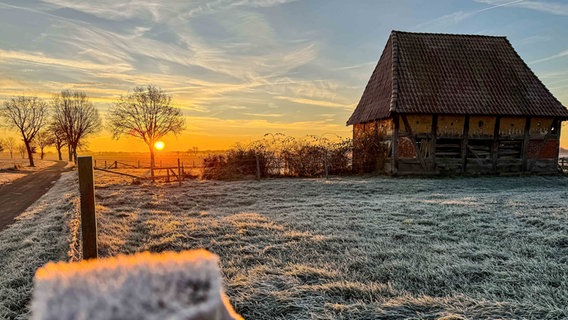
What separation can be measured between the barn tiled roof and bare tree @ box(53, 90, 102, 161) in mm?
37053

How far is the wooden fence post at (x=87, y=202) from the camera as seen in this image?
9.56ft

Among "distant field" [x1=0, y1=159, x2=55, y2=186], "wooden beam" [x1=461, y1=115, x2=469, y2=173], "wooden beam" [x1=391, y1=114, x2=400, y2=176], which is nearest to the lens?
"wooden beam" [x1=391, y1=114, x2=400, y2=176]

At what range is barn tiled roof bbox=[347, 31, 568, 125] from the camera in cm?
1780

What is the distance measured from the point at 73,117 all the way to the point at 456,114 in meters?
43.9

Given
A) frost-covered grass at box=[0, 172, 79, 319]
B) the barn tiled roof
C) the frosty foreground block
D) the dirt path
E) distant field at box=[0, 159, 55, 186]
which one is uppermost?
the barn tiled roof

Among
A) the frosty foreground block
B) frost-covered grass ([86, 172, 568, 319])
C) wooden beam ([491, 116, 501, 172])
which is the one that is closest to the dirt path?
frost-covered grass ([86, 172, 568, 319])

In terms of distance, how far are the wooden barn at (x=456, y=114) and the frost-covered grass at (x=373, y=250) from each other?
7711 millimetres

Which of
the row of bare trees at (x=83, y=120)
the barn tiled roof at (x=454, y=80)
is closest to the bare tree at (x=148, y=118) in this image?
the row of bare trees at (x=83, y=120)

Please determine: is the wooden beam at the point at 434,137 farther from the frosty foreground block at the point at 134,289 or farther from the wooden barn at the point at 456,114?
the frosty foreground block at the point at 134,289

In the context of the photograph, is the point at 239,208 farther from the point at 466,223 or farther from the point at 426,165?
the point at 426,165

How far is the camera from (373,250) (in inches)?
207

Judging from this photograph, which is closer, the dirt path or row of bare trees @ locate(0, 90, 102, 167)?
the dirt path

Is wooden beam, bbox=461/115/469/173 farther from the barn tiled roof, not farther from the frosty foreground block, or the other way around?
the frosty foreground block

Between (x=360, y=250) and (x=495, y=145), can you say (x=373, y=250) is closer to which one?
(x=360, y=250)
